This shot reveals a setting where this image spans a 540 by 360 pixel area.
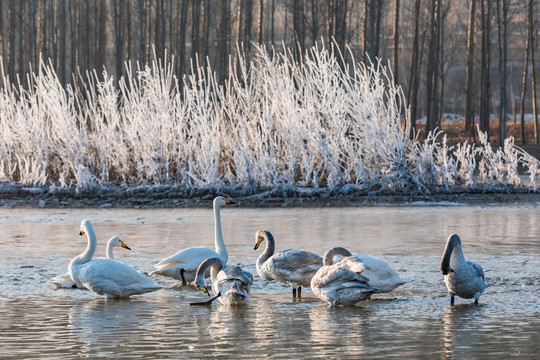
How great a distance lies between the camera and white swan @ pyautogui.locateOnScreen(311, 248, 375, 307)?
7.44m

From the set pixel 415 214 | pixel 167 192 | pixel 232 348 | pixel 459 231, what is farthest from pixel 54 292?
pixel 167 192

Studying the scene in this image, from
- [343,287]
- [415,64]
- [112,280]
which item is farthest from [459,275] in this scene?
[415,64]

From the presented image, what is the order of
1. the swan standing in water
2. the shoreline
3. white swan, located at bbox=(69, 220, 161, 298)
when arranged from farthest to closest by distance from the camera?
the shoreline, white swan, located at bbox=(69, 220, 161, 298), the swan standing in water

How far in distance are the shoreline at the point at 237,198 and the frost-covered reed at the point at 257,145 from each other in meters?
0.20

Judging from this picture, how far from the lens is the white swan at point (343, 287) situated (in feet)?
24.4

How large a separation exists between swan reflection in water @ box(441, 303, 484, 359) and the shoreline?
10433 mm

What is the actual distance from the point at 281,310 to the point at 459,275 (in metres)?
1.55

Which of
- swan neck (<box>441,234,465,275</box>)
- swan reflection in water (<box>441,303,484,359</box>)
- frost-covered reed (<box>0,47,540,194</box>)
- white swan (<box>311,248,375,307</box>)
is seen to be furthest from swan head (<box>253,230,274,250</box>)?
frost-covered reed (<box>0,47,540,194</box>)

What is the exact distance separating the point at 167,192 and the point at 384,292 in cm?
1160

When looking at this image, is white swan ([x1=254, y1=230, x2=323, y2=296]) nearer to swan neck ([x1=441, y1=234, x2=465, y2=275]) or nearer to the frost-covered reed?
swan neck ([x1=441, y1=234, x2=465, y2=275])

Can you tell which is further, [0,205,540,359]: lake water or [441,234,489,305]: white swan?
[441,234,489,305]: white swan

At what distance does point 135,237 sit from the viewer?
41.4 feet

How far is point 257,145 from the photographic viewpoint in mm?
19109

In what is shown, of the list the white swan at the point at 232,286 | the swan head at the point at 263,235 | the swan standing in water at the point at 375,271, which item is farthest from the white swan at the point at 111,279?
the swan standing in water at the point at 375,271
